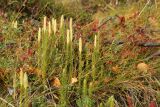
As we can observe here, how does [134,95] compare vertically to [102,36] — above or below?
below

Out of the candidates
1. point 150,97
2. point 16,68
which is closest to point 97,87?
point 150,97

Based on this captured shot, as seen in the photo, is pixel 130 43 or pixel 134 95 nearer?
pixel 134 95

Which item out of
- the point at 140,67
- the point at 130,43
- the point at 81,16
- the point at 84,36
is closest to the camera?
the point at 140,67

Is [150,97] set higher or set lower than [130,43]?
lower

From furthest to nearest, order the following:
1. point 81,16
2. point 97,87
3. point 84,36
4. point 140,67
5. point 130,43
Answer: point 81,16 → point 84,36 → point 130,43 → point 140,67 → point 97,87

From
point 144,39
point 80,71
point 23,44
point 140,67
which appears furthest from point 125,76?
point 23,44

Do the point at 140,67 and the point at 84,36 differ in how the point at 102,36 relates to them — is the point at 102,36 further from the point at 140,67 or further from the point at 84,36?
the point at 140,67

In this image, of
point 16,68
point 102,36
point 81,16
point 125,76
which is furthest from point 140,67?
point 81,16

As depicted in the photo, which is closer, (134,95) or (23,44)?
(134,95)

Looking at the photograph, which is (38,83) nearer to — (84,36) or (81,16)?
(84,36)
